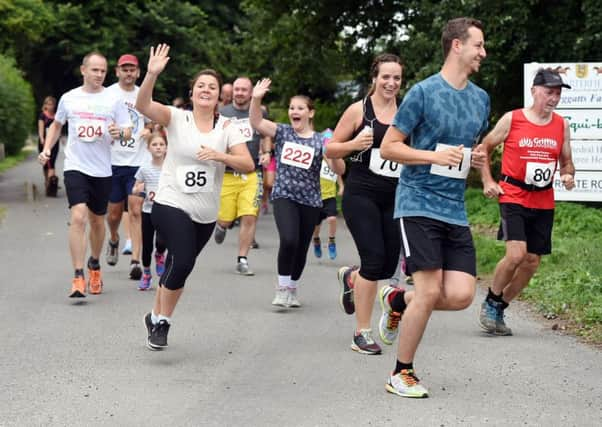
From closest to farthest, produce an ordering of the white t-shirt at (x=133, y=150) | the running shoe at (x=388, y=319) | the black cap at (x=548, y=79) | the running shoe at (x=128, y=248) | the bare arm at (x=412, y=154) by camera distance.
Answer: the bare arm at (x=412, y=154), the running shoe at (x=388, y=319), the black cap at (x=548, y=79), the white t-shirt at (x=133, y=150), the running shoe at (x=128, y=248)

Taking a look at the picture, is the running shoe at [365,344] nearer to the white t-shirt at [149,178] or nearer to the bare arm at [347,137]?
the bare arm at [347,137]

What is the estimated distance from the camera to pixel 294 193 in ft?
32.6

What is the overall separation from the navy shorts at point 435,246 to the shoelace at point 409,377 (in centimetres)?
55

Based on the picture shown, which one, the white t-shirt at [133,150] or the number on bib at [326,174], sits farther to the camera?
the number on bib at [326,174]

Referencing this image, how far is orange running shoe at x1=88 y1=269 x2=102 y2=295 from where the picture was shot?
10.4 metres

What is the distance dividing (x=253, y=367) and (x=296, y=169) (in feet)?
9.80

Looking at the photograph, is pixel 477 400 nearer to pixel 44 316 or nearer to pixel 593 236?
pixel 44 316

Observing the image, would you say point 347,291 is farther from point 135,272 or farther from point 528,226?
point 135,272

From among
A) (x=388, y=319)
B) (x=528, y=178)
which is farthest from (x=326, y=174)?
(x=388, y=319)

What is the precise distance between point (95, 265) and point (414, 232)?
457 centimetres

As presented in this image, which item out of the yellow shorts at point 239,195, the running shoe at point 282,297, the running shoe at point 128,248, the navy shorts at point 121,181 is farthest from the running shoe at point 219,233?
the running shoe at point 282,297

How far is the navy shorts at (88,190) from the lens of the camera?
10.1 metres

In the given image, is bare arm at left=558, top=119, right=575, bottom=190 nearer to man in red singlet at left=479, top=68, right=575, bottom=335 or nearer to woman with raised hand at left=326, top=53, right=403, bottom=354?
man in red singlet at left=479, top=68, right=575, bottom=335

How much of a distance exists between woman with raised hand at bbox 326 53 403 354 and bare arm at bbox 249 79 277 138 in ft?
3.88
